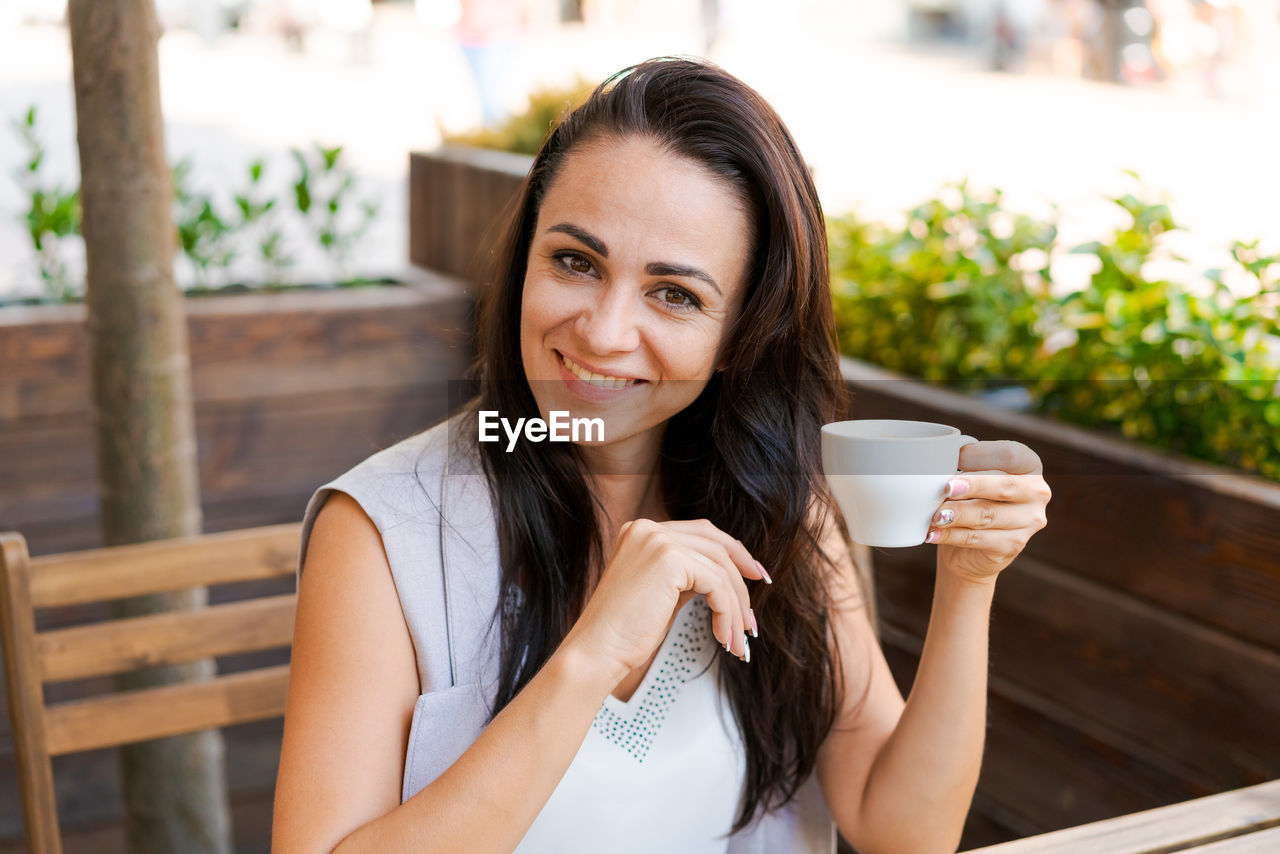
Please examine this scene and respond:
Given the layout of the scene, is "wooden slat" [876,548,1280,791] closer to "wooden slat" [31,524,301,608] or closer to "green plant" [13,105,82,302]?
"wooden slat" [31,524,301,608]

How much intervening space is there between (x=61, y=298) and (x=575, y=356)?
193cm

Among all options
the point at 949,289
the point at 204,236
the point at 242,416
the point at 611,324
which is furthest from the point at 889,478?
the point at 204,236

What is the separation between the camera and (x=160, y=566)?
1.43m

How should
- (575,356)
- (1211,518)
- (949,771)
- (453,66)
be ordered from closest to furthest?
(575,356), (949,771), (1211,518), (453,66)

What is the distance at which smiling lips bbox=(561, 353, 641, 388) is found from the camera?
43.0 inches

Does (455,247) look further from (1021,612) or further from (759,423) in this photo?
(759,423)

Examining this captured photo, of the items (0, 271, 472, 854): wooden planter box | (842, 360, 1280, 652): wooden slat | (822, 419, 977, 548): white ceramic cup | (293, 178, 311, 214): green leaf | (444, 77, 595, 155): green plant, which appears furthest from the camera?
(444, 77, 595, 155): green plant

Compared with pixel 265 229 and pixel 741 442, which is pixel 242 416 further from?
pixel 741 442

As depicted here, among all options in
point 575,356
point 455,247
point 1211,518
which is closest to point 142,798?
point 575,356

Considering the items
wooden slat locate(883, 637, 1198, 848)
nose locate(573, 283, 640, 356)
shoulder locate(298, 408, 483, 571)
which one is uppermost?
nose locate(573, 283, 640, 356)

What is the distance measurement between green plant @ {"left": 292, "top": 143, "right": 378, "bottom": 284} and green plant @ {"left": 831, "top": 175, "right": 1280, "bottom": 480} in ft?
3.86

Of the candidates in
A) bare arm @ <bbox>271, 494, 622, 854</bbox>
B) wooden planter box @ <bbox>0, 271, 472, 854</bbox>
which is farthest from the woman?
wooden planter box @ <bbox>0, 271, 472, 854</bbox>

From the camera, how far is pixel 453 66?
1224 centimetres

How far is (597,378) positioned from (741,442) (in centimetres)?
20
